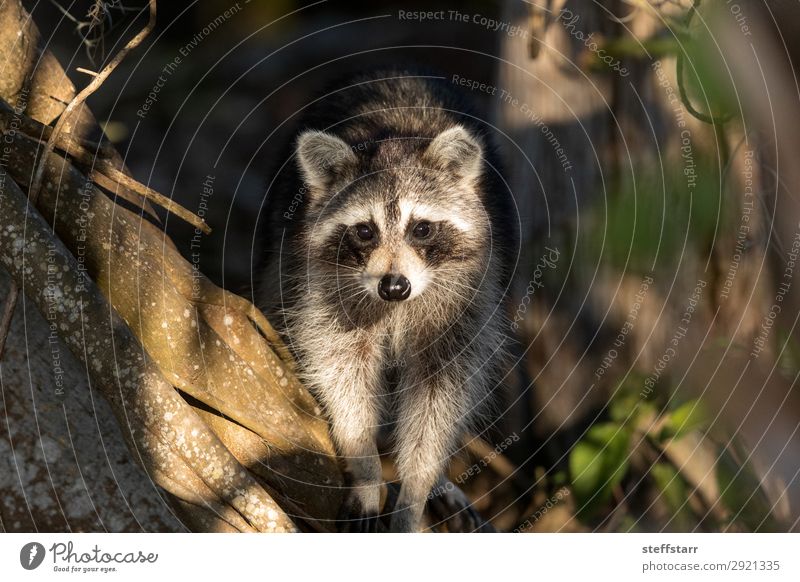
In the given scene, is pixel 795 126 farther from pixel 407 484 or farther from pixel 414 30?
pixel 414 30

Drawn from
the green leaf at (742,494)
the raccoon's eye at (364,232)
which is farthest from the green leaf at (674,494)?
the raccoon's eye at (364,232)

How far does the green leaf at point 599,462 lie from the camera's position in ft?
10.7

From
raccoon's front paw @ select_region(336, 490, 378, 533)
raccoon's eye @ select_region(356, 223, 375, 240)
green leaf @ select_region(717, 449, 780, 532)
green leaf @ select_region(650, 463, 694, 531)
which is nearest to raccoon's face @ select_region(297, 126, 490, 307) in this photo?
raccoon's eye @ select_region(356, 223, 375, 240)

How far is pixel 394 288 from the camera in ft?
9.20

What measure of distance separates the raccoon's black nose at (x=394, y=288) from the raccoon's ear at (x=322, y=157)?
20.3 inches

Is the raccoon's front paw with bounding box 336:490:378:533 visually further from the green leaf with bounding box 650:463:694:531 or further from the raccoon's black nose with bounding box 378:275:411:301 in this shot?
the green leaf with bounding box 650:463:694:531

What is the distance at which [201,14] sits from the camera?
5.16 metres

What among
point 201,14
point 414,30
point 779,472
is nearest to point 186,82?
point 201,14
